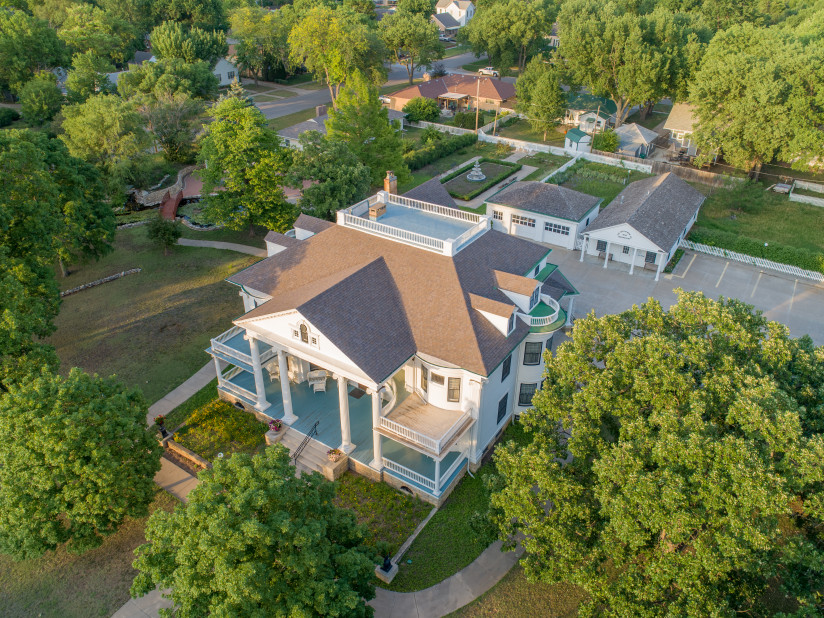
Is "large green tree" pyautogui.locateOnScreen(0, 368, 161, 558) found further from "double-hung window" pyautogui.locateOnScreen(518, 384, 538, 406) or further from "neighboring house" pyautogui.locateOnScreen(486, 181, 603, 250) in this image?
"neighboring house" pyautogui.locateOnScreen(486, 181, 603, 250)

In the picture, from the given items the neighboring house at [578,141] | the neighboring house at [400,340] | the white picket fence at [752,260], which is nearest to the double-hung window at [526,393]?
the neighboring house at [400,340]

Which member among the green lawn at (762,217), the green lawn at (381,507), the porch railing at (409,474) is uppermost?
the green lawn at (762,217)

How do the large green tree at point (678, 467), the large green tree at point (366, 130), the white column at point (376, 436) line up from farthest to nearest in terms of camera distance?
the large green tree at point (366, 130) < the white column at point (376, 436) < the large green tree at point (678, 467)

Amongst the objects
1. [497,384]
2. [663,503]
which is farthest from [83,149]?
[663,503]

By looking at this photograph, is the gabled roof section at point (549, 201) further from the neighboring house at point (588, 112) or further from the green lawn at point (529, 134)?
the neighboring house at point (588, 112)

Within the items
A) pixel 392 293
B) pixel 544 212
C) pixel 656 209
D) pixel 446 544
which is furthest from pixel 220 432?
pixel 656 209

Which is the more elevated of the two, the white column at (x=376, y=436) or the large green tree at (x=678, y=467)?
the large green tree at (x=678, y=467)

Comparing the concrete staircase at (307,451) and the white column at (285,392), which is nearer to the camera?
the white column at (285,392)

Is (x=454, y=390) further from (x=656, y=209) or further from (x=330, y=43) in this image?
(x=330, y=43)
